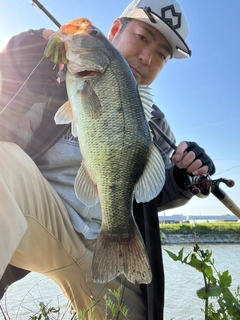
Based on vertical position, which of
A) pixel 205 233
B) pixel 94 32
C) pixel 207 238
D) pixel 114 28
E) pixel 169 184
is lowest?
pixel 207 238

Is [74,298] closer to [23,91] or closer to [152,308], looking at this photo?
[152,308]

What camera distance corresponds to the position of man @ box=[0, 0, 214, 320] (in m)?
1.94

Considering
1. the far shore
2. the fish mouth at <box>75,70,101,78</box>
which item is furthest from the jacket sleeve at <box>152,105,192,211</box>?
the far shore

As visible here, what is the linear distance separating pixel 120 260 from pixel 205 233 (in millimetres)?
34408

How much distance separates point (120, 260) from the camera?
5.82ft

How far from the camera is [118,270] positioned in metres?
1.75

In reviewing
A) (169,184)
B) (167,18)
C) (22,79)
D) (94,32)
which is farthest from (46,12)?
(169,184)

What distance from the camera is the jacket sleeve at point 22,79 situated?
1919 millimetres

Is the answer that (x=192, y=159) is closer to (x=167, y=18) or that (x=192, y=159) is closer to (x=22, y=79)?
(x=22, y=79)

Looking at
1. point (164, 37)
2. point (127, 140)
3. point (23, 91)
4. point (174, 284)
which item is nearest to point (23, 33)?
point (23, 91)

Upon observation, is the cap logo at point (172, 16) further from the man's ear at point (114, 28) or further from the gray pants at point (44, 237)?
the gray pants at point (44, 237)

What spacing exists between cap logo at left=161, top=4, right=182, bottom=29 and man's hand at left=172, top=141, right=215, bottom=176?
1.30 metres

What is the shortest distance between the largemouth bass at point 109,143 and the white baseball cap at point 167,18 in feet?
3.90

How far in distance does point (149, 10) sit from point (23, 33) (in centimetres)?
118
